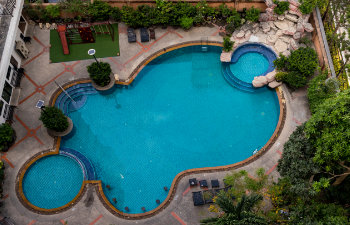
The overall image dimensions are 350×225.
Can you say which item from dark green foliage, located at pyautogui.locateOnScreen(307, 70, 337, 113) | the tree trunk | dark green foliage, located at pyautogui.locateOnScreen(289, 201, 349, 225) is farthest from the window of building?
the tree trunk

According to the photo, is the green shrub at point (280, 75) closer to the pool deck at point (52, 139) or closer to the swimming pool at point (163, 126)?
the pool deck at point (52, 139)

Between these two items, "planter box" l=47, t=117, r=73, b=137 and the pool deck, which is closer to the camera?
the pool deck

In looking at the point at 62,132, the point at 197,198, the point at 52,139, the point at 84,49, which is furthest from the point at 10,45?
the point at 197,198

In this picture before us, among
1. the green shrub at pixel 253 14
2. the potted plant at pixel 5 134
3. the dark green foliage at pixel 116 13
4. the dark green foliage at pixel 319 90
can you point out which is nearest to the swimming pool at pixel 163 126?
the dark green foliage at pixel 319 90

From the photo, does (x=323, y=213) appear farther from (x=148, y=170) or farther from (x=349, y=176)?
(x=148, y=170)

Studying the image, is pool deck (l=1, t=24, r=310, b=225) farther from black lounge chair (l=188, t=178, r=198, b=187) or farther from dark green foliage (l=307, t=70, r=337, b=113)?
dark green foliage (l=307, t=70, r=337, b=113)

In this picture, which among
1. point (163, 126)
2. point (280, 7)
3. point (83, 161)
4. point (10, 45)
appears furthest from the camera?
point (280, 7)

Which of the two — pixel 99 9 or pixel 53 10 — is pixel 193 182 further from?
pixel 53 10
